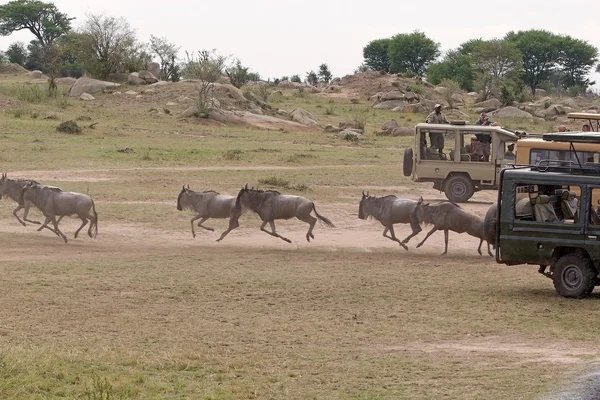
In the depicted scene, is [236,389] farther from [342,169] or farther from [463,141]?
[342,169]

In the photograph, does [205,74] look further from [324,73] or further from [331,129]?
[324,73]

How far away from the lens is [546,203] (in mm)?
14688

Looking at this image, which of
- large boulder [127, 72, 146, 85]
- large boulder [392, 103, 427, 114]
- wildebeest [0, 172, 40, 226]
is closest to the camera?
wildebeest [0, 172, 40, 226]

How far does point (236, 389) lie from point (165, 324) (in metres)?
3.31

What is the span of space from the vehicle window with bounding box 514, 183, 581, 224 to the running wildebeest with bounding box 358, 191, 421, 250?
454cm

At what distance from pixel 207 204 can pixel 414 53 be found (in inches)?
2981

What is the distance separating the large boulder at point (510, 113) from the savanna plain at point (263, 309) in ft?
92.1

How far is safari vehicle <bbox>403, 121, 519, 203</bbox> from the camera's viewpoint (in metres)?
25.3

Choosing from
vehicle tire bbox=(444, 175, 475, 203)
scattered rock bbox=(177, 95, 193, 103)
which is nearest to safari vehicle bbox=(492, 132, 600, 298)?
vehicle tire bbox=(444, 175, 475, 203)

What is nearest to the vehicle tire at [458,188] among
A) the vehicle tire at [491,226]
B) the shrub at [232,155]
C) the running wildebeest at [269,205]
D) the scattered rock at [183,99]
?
A: the running wildebeest at [269,205]

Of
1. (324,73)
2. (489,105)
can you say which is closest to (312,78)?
(324,73)

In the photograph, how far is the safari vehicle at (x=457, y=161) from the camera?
25297 mm

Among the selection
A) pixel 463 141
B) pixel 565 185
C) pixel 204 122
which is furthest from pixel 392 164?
pixel 565 185

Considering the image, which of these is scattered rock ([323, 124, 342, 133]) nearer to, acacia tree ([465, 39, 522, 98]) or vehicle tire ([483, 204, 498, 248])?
vehicle tire ([483, 204, 498, 248])
